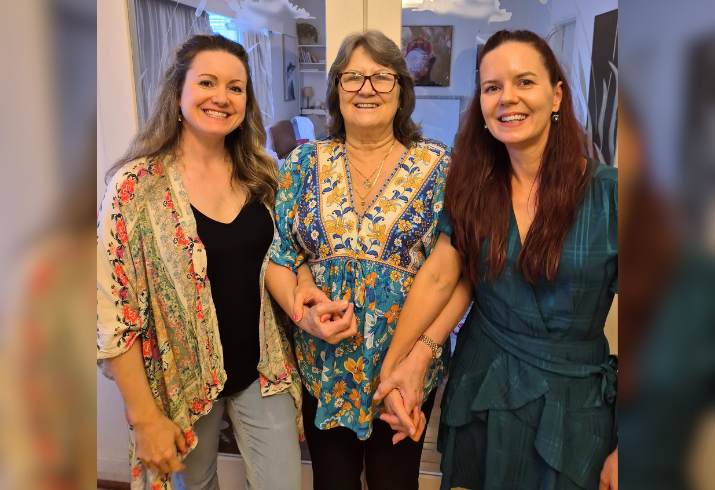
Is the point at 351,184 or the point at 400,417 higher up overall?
the point at 351,184

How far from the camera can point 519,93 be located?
1190mm

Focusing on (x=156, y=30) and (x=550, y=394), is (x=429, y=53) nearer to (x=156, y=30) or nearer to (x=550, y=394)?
(x=156, y=30)

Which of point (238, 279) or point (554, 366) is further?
point (238, 279)

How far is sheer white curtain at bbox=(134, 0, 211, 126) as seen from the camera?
199 centimetres

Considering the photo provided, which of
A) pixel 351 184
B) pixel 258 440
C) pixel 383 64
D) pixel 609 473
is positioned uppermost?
pixel 383 64

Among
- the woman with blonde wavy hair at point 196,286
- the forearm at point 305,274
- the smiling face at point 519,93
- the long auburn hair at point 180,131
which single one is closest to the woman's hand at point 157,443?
the woman with blonde wavy hair at point 196,286

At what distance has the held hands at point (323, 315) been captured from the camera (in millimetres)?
1320

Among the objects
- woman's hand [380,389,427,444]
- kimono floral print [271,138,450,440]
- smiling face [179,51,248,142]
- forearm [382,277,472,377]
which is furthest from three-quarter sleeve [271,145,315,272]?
woman's hand [380,389,427,444]

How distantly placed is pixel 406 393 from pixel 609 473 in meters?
0.52

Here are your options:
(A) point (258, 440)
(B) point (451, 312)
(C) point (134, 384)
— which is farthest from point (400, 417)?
(C) point (134, 384)

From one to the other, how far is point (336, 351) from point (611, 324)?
957 mm

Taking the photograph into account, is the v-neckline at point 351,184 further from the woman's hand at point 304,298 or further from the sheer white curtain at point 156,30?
the sheer white curtain at point 156,30

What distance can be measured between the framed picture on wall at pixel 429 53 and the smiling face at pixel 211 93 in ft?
2.41

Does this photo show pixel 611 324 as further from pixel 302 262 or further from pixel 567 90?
pixel 302 262
